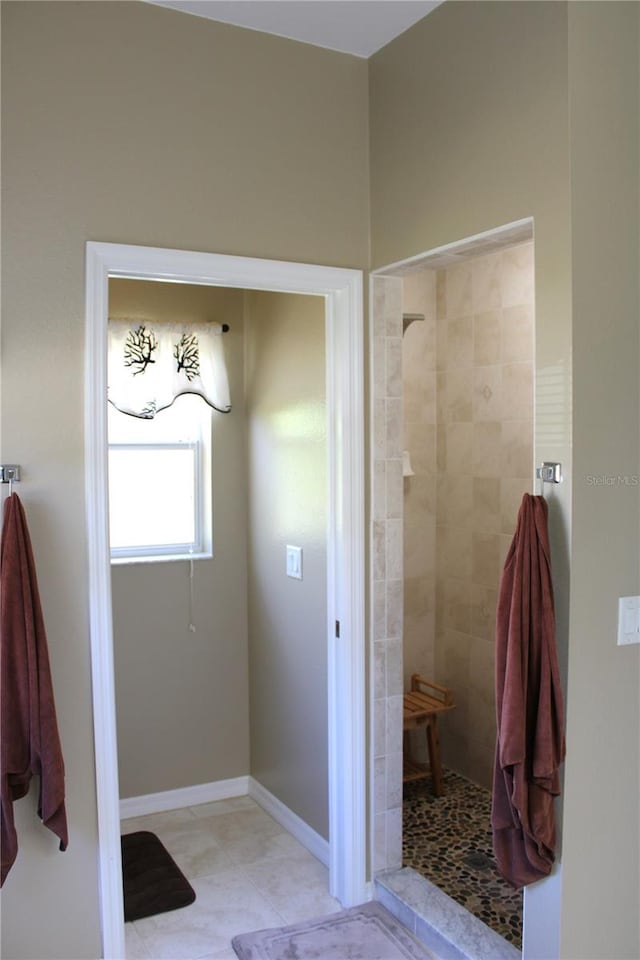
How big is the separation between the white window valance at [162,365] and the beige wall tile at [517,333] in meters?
1.24

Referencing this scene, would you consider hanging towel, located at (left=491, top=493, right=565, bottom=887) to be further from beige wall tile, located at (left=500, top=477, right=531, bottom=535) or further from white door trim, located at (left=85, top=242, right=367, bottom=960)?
beige wall tile, located at (left=500, top=477, right=531, bottom=535)

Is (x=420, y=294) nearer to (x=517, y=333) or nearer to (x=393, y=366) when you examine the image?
(x=517, y=333)

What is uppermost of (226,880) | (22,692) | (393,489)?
(393,489)

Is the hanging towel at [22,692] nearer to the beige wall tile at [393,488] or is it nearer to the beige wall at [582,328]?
the beige wall tile at [393,488]

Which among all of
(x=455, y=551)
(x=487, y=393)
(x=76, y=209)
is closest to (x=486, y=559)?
(x=455, y=551)

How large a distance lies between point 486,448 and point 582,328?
1643 mm

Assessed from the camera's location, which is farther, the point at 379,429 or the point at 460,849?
the point at 460,849

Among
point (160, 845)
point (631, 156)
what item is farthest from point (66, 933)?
point (631, 156)

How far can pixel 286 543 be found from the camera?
11.2 ft

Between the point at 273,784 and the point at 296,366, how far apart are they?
1832 mm

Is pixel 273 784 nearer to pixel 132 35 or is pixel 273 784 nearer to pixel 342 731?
pixel 342 731

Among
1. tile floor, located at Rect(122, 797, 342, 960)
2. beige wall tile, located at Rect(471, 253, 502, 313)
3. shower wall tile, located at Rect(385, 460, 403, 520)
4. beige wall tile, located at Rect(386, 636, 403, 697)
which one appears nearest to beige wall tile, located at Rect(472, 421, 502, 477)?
beige wall tile, located at Rect(471, 253, 502, 313)

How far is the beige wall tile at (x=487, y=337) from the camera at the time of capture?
11.9 feet

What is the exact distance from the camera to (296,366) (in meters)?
3.30
